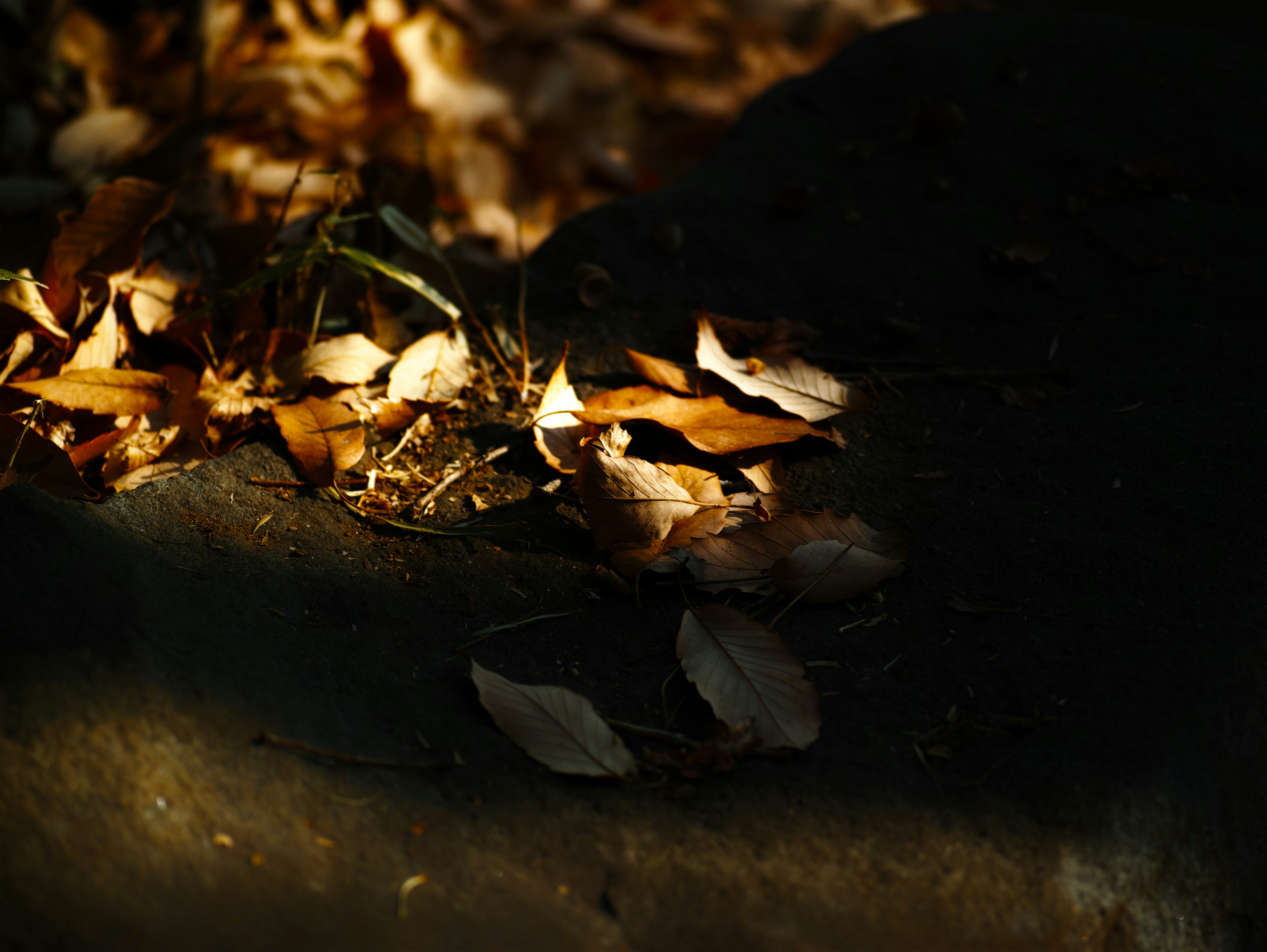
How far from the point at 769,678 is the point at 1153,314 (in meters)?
1.05

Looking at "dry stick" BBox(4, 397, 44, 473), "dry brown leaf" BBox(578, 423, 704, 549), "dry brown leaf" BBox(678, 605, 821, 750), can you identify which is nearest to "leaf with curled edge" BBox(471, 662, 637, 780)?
"dry brown leaf" BBox(678, 605, 821, 750)

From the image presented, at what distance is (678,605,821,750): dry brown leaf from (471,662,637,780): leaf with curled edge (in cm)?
12

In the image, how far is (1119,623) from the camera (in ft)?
3.44

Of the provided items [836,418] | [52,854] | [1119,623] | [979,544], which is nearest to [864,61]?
[836,418]

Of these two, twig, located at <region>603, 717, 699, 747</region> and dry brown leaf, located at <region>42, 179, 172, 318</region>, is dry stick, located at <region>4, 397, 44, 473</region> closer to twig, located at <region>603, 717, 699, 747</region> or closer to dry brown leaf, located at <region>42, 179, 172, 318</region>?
dry brown leaf, located at <region>42, 179, 172, 318</region>

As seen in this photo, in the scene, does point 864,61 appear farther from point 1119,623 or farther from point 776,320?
point 1119,623

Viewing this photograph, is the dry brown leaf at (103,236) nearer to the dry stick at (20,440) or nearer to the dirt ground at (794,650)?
the dry stick at (20,440)

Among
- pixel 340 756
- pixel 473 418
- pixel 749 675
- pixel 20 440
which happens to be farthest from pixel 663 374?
pixel 20 440

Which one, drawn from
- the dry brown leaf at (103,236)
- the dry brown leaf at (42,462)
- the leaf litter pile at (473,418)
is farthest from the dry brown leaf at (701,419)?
the dry brown leaf at (103,236)

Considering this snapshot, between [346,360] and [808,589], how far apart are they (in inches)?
32.0

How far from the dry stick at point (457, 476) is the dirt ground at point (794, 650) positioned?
0.02m

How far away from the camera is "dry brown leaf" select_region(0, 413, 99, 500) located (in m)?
1.19

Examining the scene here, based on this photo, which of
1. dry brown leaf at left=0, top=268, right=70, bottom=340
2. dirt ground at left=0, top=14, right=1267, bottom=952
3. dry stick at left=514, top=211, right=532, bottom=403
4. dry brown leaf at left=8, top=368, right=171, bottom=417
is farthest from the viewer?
dry stick at left=514, top=211, right=532, bottom=403

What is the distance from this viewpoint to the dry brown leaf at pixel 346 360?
1427mm
